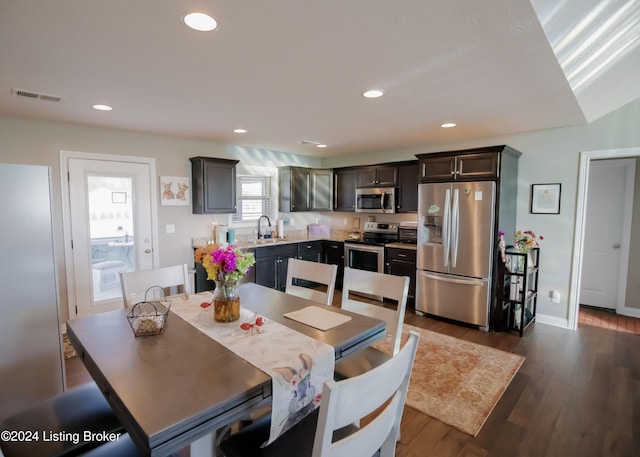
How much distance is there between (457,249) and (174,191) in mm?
3709

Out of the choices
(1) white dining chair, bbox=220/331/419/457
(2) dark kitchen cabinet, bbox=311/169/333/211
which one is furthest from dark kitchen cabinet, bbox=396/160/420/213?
(1) white dining chair, bbox=220/331/419/457

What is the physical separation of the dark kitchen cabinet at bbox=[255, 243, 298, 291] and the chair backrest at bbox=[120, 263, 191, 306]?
7.44 feet

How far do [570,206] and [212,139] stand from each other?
459 centimetres

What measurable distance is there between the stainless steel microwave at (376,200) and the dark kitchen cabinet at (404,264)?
73cm

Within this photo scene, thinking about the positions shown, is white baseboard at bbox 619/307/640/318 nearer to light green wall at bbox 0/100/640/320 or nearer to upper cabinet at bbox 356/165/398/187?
light green wall at bbox 0/100/640/320

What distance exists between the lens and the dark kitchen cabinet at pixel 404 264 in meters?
4.63

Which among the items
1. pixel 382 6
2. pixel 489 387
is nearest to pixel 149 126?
pixel 382 6

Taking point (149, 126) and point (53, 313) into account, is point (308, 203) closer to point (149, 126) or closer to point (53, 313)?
point (149, 126)

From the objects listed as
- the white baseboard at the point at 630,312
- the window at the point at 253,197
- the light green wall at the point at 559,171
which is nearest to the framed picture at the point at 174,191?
the window at the point at 253,197

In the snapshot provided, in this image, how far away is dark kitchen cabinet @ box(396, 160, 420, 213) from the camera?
4934mm

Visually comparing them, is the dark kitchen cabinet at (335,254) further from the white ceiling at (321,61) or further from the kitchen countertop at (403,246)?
the white ceiling at (321,61)

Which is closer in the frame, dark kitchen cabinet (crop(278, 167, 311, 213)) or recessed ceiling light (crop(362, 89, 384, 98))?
recessed ceiling light (crop(362, 89, 384, 98))

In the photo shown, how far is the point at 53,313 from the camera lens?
2.23 meters

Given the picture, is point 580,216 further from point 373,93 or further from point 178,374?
point 178,374
